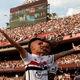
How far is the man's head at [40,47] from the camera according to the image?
281 centimetres

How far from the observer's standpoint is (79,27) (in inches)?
804

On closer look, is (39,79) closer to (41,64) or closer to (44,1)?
(41,64)

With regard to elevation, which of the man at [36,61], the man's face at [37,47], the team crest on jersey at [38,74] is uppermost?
the man's face at [37,47]

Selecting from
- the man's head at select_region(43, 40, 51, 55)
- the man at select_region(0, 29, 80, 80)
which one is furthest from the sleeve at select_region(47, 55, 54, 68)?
the man's head at select_region(43, 40, 51, 55)

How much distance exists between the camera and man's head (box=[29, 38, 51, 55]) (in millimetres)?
2806

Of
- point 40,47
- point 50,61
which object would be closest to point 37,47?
point 40,47

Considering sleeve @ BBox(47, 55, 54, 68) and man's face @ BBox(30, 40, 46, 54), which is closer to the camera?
man's face @ BBox(30, 40, 46, 54)

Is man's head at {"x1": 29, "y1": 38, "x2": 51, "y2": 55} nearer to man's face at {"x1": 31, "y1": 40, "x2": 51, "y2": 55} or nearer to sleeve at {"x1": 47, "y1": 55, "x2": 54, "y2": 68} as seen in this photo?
man's face at {"x1": 31, "y1": 40, "x2": 51, "y2": 55}

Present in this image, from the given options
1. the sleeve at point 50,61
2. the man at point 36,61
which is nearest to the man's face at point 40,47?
the man at point 36,61

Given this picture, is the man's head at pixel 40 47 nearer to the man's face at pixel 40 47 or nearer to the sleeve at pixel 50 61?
the man's face at pixel 40 47

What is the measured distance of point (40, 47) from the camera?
281cm

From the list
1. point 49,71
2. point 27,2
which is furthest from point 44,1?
point 49,71

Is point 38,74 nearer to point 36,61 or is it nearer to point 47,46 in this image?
point 36,61

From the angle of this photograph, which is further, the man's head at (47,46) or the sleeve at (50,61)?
the sleeve at (50,61)
